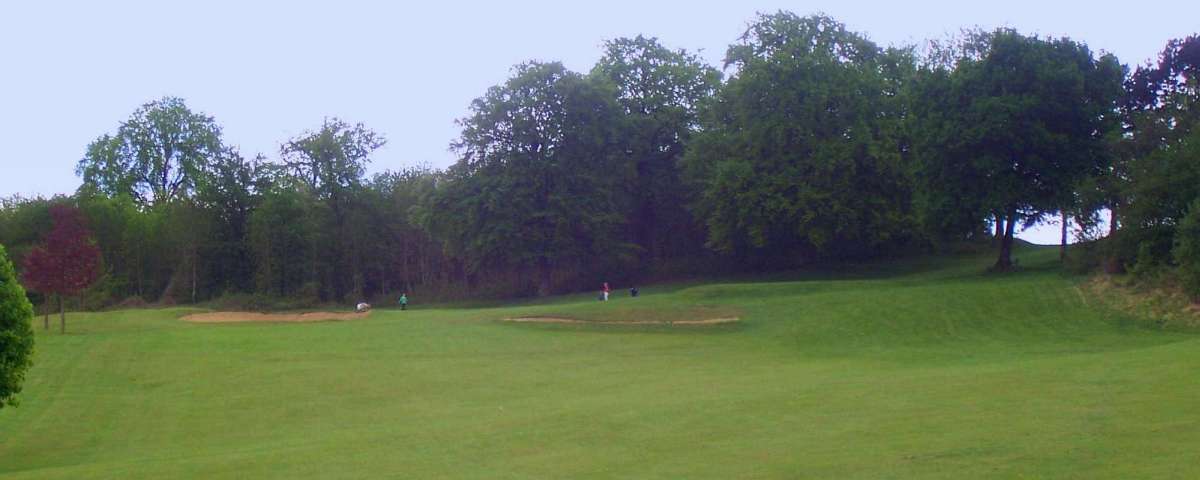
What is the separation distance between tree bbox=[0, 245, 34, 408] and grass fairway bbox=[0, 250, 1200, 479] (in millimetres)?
1562

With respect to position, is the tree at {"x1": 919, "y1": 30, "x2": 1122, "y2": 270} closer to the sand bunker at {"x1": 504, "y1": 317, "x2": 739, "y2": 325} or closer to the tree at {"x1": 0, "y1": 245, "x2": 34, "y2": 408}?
the sand bunker at {"x1": 504, "y1": 317, "x2": 739, "y2": 325}

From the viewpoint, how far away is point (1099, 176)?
50.4m

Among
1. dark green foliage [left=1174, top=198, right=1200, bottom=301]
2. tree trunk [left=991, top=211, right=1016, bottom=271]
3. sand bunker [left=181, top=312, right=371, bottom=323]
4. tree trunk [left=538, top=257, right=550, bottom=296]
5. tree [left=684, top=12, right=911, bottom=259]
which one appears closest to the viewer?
dark green foliage [left=1174, top=198, right=1200, bottom=301]

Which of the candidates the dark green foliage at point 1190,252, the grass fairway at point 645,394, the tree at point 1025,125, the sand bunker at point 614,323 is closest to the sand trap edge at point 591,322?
the sand bunker at point 614,323

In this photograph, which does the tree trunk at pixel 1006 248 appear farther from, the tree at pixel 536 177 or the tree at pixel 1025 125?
the tree at pixel 536 177

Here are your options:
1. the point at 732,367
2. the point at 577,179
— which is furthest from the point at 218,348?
the point at 577,179

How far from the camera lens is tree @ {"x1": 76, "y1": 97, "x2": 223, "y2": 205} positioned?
93750mm

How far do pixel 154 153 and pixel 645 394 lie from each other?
84.9m

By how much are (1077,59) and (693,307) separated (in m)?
26.0

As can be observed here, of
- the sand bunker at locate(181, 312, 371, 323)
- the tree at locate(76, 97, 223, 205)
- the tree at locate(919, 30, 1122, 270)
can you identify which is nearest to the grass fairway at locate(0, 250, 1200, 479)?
the sand bunker at locate(181, 312, 371, 323)

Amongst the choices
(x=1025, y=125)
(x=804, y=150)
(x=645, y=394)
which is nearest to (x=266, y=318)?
(x=645, y=394)

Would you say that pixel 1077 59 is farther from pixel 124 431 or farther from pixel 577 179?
pixel 124 431

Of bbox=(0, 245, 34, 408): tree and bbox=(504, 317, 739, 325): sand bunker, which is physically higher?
bbox=(0, 245, 34, 408): tree

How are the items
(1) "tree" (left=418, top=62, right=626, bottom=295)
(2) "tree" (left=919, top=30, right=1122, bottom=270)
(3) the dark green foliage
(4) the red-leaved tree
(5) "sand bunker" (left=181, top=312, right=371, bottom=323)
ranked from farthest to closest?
(1) "tree" (left=418, top=62, right=626, bottom=295) < (2) "tree" (left=919, top=30, right=1122, bottom=270) < (5) "sand bunker" (left=181, top=312, right=371, bottom=323) < (4) the red-leaved tree < (3) the dark green foliage
